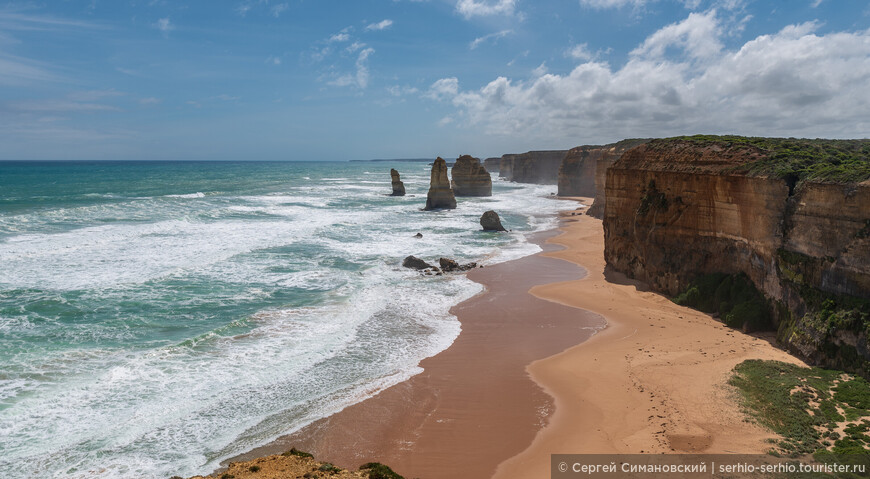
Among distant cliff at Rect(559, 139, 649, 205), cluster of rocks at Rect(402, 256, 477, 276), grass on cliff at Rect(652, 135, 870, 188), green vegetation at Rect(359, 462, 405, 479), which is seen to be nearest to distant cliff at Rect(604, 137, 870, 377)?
grass on cliff at Rect(652, 135, 870, 188)

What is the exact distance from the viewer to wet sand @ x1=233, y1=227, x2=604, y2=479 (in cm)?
1112

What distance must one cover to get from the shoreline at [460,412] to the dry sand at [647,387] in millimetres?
535

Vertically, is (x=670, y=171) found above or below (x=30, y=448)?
above

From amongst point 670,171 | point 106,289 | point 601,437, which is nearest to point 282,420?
point 601,437

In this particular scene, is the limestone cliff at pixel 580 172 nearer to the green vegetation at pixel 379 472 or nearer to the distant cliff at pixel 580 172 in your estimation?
the distant cliff at pixel 580 172

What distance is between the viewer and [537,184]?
4459 inches

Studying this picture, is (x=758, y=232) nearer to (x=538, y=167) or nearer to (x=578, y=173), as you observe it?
(x=578, y=173)

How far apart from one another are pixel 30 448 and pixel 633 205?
926 inches

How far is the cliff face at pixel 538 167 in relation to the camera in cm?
11225

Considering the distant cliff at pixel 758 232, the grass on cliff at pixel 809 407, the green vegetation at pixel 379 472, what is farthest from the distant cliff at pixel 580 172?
the green vegetation at pixel 379 472

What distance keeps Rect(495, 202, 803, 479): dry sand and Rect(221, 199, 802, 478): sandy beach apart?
0.13 feet

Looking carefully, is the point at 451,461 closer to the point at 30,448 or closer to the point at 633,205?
the point at 30,448

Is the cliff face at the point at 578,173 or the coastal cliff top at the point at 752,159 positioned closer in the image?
the coastal cliff top at the point at 752,159

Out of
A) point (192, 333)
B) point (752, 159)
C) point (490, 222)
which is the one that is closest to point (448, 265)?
point (192, 333)
